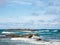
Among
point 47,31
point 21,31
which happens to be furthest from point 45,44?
point 47,31

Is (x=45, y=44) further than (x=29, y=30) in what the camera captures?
No

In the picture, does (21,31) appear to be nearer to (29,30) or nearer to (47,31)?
(29,30)

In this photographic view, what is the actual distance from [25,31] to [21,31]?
246 centimetres

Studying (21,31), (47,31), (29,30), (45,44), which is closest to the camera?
(45,44)

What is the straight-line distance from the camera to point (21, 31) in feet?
103

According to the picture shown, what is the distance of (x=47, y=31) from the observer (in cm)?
3862

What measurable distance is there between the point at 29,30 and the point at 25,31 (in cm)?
60

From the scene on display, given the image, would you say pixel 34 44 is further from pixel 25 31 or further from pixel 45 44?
pixel 25 31

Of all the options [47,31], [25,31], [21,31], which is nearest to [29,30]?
[25,31]

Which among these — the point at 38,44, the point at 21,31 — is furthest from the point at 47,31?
the point at 38,44

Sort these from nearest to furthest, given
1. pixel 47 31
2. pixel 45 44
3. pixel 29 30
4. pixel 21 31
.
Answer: pixel 45 44 → pixel 29 30 → pixel 21 31 → pixel 47 31

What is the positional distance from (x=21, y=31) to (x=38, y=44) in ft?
46.3

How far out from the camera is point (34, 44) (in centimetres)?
1736

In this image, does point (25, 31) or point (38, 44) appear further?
point (25, 31)
